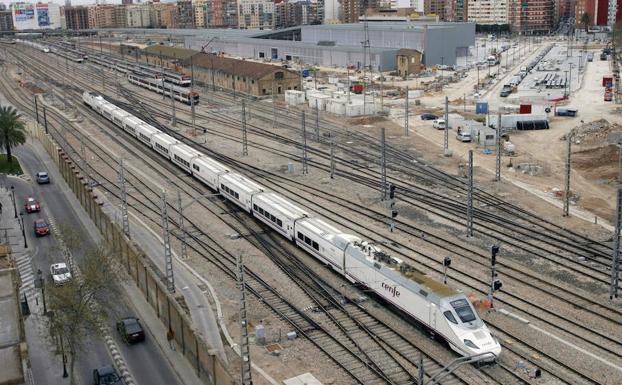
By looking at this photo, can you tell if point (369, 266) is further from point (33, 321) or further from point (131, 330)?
point (33, 321)

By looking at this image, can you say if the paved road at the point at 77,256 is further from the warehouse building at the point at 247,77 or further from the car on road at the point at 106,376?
the warehouse building at the point at 247,77

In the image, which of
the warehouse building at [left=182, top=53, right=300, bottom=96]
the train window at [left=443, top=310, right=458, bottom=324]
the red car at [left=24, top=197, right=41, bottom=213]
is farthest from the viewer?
the warehouse building at [left=182, top=53, right=300, bottom=96]

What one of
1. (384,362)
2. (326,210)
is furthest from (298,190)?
(384,362)

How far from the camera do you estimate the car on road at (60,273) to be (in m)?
33.0

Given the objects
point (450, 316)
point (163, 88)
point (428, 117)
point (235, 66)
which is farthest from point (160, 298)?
point (235, 66)

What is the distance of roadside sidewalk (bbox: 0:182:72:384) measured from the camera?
1034 inches

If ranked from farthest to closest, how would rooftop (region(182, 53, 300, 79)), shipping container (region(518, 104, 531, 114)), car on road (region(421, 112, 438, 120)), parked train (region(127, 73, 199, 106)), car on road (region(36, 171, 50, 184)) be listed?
rooftop (region(182, 53, 300, 79)) → parked train (region(127, 73, 199, 106)) → shipping container (region(518, 104, 531, 114)) → car on road (region(421, 112, 438, 120)) → car on road (region(36, 171, 50, 184))

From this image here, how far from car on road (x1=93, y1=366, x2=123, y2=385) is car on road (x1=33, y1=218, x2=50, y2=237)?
19.4m

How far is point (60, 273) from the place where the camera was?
112 feet

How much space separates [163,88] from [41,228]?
5637cm

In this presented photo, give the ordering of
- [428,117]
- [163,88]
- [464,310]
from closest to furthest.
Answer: [464,310], [428,117], [163,88]

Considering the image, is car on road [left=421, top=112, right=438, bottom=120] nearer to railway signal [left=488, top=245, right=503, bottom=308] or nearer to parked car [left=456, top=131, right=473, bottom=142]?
parked car [left=456, top=131, right=473, bottom=142]

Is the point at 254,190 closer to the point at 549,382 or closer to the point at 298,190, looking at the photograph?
the point at 298,190

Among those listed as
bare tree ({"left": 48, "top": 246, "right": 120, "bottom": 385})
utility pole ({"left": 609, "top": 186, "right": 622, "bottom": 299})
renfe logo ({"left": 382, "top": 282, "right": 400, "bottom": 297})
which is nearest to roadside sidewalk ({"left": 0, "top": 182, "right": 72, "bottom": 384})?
bare tree ({"left": 48, "top": 246, "right": 120, "bottom": 385})
